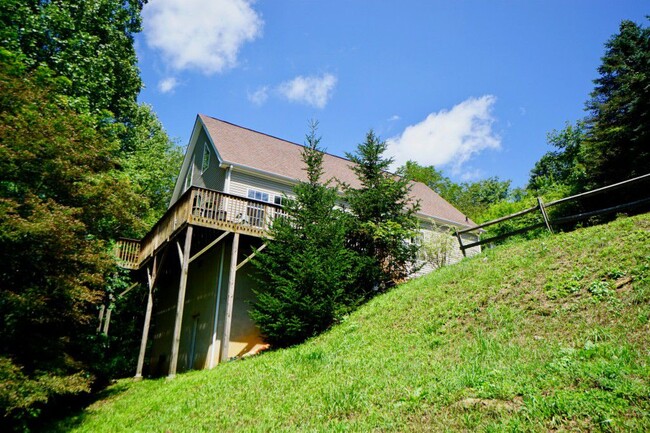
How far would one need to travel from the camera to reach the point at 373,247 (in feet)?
46.3

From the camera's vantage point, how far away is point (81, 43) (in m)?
16.8

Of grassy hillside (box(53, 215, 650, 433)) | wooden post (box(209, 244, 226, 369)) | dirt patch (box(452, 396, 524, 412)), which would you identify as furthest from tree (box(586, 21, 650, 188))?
wooden post (box(209, 244, 226, 369))

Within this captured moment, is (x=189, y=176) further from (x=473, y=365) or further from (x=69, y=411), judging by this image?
(x=473, y=365)

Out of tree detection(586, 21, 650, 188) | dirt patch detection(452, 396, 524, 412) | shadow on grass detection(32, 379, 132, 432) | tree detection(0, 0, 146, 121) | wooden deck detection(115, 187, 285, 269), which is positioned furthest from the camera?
tree detection(586, 21, 650, 188)

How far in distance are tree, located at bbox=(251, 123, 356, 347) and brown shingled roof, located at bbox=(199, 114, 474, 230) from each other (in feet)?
10.2

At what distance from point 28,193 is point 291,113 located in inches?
370

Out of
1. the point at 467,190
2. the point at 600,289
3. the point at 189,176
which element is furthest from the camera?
the point at 467,190

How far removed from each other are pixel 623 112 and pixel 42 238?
70.8 feet

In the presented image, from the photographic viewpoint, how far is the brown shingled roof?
1791 centimetres

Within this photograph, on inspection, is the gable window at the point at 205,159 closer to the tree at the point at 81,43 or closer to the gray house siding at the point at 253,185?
the gray house siding at the point at 253,185

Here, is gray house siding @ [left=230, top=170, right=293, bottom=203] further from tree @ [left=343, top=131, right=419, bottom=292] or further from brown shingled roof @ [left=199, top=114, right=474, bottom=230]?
tree @ [left=343, top=131, right=419, bottom=292]

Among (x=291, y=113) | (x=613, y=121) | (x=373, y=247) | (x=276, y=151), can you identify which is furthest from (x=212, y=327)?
(x=613, y=121)

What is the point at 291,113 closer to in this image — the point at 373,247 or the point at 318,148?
the point at 318,148

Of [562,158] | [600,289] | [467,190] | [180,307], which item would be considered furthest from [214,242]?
[467,190]
